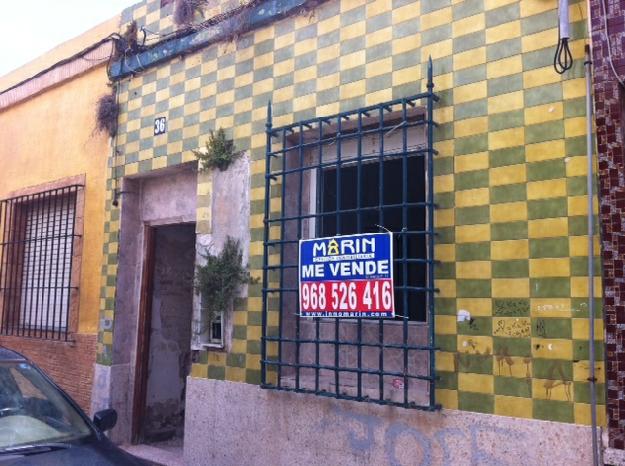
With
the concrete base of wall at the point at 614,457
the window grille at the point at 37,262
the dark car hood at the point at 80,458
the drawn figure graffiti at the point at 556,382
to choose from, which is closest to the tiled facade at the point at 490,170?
the drawn figure graffiti at the point at 556,382

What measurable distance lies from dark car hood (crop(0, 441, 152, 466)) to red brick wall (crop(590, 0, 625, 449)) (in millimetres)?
2768

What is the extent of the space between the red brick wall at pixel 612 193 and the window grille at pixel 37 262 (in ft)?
20.7

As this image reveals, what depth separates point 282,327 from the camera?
5480 mm

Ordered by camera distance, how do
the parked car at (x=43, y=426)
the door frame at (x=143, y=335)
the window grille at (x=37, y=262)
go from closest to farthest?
the parked car at (x=43, y=426) < the door frame at (x=143, y=335) < the window grille at (x=37, y=262)

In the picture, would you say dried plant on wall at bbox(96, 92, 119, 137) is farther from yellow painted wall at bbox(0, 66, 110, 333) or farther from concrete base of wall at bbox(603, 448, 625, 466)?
concrete base of wall at bbox(603, 448, 625, 466)

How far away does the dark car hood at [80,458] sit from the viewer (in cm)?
313

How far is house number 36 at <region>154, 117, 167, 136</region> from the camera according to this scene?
6.86m

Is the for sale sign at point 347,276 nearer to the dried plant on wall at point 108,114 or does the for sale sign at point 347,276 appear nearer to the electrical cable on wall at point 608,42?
the electrical cable on wall at point 608,42

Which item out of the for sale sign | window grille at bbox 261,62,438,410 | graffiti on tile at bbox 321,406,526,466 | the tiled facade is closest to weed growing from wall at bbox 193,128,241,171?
window grille at bbox 261,62,438,410

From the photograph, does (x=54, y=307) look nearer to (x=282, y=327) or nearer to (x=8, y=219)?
(x=8, y=219)

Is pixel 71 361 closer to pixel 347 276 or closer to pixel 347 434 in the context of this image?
pixel 347 434

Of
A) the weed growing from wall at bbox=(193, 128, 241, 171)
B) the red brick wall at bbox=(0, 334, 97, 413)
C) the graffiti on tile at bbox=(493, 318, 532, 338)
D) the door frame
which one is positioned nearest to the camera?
the graffiti on tile at bbox=(493, 318, 532, 338)

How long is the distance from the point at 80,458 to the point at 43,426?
485 mm

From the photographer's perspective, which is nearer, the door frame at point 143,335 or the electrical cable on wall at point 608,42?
the electrical cable on wall at point 608,42
